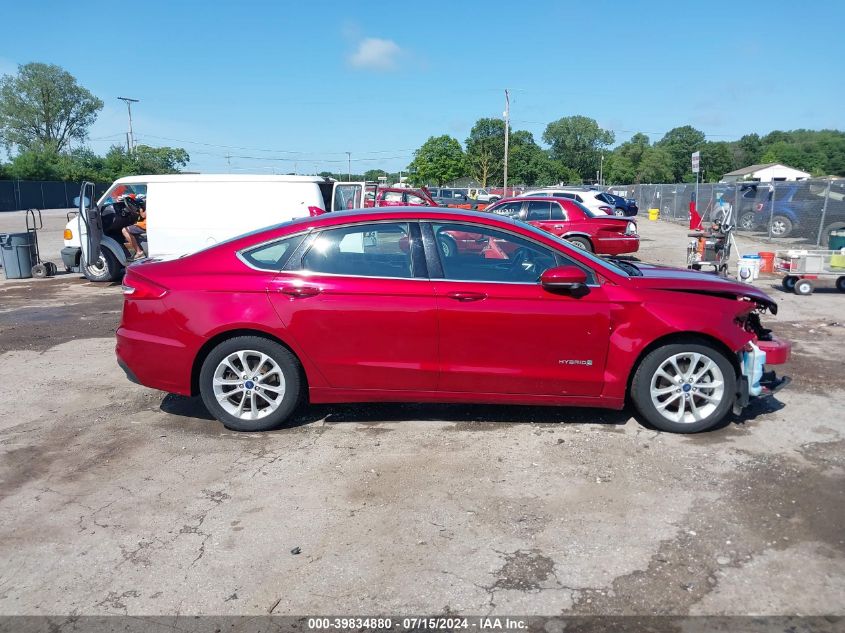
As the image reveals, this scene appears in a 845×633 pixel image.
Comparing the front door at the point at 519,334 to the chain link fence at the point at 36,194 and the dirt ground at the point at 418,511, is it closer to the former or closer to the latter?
the dirt ground at the point at 418,511

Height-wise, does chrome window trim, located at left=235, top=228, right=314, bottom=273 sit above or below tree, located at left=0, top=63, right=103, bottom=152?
below

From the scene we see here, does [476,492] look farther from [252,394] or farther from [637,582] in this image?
[252,394]

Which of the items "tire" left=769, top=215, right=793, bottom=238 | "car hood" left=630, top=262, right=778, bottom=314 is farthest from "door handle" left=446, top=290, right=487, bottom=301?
"tire" left=769, top=215, right=793, bottom=238

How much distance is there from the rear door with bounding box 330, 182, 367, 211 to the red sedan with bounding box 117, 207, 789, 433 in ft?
24.1

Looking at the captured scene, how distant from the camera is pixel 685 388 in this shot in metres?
4.85

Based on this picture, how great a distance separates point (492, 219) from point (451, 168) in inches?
2165

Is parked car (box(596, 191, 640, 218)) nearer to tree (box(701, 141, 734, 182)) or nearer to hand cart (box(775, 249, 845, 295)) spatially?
hand cart (box(775, 249, 845, 295))

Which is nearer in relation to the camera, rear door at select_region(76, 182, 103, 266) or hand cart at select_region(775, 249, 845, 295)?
hand cart at select_region(775, 249, 845, 295)

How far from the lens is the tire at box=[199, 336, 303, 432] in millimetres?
4914

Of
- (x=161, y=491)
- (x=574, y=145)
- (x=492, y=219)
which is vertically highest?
(x=574, y=145)

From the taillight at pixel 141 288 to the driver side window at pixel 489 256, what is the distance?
2.11 metres

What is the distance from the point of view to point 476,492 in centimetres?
406

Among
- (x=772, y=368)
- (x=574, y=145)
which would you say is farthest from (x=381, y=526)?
(x=574, y=145)

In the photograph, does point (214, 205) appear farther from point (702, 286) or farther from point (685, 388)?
point (685, 388)
